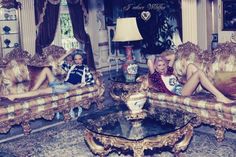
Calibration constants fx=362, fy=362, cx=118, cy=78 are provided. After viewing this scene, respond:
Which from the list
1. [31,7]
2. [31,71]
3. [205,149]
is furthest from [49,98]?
[31,7]

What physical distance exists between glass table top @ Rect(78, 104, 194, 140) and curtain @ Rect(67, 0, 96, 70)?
5494mm

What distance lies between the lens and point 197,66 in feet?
19.1

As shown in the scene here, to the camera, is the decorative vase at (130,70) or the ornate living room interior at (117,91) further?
the decorative vase at (130,70)

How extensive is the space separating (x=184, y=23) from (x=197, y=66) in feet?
4.47

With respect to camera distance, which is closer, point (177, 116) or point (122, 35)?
point (177, 116)

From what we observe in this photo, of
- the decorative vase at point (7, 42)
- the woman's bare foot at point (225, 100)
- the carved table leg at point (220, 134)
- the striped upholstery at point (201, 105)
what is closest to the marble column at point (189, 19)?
the striped upholstery at point (201, 105)

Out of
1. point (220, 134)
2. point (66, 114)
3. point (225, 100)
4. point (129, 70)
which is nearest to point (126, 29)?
point (129, 70)

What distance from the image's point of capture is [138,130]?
417 cm

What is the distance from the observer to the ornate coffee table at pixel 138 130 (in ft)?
12.9

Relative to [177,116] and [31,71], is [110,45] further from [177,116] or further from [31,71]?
[177,116]

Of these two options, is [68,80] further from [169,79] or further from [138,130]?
[138,130]

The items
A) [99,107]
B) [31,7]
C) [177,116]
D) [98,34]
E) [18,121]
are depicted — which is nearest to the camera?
[177,116]

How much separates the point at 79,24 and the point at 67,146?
554 cm

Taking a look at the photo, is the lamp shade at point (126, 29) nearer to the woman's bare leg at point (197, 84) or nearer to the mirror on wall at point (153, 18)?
the woman's bare leg at point (197, 84)
